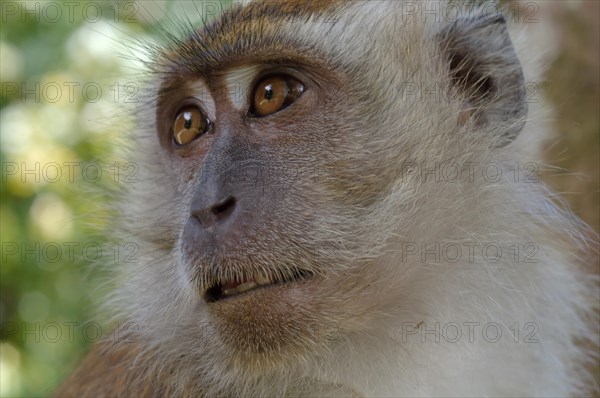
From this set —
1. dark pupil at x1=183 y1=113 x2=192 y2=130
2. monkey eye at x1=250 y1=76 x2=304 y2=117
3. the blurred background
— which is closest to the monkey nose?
monkey eye at x1=250 y1=76 x2=304 y2=117

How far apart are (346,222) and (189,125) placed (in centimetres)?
105

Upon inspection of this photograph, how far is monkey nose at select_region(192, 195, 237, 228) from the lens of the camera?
2.49 meters

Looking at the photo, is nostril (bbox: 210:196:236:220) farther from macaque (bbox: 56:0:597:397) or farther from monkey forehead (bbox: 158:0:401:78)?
monkey forehead (bbox: 158:0:401:78)

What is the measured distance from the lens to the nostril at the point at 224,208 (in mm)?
2490

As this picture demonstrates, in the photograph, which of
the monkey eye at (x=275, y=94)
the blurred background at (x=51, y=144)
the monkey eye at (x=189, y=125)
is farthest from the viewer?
the blurred background at (x=51, y=144)

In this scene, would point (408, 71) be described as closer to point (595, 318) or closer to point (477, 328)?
point (477, 328)

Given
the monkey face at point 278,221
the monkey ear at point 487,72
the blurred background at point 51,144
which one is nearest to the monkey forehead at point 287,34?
the monkey face at point 278,221

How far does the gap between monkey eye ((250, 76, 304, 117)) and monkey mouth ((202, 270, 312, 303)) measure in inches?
29.0

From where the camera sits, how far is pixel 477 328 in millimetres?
2814

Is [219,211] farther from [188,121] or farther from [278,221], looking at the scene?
[188,121]

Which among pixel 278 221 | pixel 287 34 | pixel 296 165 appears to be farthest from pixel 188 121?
pixel 278 221

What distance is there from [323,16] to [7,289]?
4.79 m

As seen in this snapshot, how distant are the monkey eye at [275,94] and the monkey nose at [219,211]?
0.55m

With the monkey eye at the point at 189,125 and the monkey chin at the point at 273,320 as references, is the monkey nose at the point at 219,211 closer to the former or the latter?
the monkey chin at the point at 273,320
